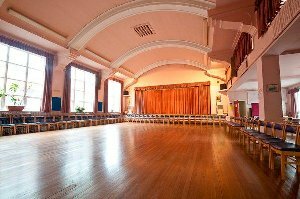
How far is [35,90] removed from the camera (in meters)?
8.79

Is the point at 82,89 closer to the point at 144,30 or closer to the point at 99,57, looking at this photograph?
the point at 99,57

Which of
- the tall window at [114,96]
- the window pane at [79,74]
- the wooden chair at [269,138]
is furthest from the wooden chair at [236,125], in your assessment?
the tall window at [114,96]

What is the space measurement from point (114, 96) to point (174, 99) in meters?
4.73

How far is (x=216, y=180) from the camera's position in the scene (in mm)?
2268

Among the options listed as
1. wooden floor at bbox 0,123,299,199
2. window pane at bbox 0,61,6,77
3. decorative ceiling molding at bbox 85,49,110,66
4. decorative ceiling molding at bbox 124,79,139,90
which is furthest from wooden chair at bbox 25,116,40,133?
decorative ceiling molding at bbox 124,79,139,90

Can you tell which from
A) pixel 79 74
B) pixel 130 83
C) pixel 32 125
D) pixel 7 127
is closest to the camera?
pixel 7 127

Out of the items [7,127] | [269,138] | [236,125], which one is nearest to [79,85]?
[7,127]

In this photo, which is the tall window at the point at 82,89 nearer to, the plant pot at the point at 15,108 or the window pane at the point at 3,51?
the plant pot at the point at 15,108

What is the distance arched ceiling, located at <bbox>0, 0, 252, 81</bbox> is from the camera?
6723mm

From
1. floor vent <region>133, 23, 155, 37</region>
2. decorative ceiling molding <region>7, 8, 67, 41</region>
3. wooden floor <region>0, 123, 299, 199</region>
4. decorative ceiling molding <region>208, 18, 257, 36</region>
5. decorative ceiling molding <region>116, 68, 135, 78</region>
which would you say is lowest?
wooden floor <region>0, 123, 299, 199</region>

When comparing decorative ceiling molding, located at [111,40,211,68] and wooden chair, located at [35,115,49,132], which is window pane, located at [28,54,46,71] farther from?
decorative ceiling molding, located at [111,40,211,68]

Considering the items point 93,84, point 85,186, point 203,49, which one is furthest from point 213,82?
point 85,186

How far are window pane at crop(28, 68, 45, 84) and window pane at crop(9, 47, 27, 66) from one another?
1.46 feet

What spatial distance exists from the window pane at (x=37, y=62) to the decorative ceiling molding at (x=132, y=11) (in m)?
1.57
